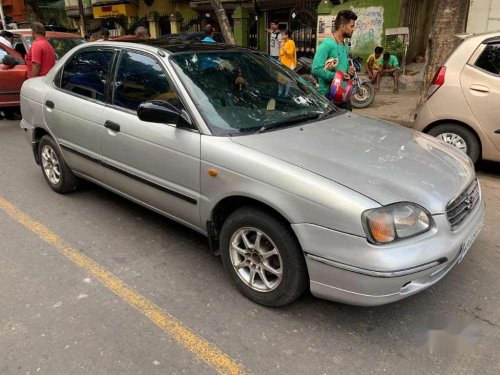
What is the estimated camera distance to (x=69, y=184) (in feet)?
15.5

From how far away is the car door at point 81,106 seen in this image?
3943 millimetres

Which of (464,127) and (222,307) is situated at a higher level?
(464,127)

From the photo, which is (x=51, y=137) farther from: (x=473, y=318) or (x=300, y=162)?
(x=473, y=318)

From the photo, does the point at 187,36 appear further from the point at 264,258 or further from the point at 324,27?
the point at 324,27

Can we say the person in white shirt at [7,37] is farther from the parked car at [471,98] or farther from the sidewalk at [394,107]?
the parked car at [471,98]

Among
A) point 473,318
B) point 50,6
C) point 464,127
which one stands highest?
point 50,6

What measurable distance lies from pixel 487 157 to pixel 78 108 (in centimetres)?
452

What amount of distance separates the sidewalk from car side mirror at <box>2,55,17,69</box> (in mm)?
6465

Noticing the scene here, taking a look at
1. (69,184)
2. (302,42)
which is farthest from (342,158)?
(302,42)

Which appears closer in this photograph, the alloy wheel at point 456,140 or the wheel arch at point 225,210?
the wheel arch at point 225,210

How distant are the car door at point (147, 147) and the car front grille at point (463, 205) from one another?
63.9 inches

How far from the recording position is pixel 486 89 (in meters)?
5.07

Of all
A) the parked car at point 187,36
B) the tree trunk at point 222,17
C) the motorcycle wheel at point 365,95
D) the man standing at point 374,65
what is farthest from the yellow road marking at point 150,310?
the man standing at point 374,65

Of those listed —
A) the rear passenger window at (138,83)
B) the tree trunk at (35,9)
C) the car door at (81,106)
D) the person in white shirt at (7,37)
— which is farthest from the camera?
the tree trunk at (35,9)
